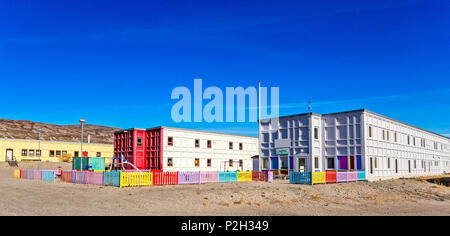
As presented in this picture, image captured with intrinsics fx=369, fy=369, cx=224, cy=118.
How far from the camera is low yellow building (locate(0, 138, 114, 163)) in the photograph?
188 feet

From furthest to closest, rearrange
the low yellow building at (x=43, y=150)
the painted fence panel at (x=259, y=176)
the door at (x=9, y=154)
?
the low yellow building at (x=43, y=150), the door at (x=9, y=154), the painted fence panel at (x=259, y=176)

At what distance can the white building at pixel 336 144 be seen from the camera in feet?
117

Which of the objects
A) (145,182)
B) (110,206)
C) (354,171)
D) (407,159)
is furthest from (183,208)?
(407,159)

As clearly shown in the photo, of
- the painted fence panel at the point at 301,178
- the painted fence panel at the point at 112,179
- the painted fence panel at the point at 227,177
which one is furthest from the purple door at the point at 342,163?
the painted fence panel at the point at 112,179

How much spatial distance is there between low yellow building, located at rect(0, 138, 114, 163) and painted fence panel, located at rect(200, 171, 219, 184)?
3033 cm

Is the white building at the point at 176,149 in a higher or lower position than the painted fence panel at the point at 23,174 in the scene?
higher

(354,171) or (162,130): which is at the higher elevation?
(162,130)

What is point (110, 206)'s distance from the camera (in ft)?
49.8

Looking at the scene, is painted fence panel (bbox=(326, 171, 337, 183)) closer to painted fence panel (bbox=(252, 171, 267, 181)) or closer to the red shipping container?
the red shipping container

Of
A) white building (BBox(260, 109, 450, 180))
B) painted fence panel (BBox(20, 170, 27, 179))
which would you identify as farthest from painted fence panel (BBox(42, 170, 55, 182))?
white building (BBox(260, 109, 450, 180))

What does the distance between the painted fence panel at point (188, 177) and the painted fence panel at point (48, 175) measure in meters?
11.8

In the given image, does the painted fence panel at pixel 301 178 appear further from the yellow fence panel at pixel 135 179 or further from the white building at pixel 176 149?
the white building at pixel 176 149

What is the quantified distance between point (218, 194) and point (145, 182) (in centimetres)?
736
